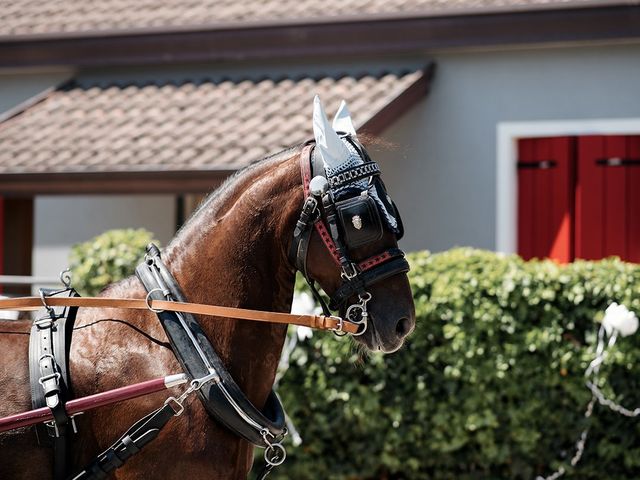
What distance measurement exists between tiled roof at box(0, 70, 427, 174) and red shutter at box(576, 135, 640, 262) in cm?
177

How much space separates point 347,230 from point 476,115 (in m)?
5.97

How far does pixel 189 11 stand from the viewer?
10539 millimetres

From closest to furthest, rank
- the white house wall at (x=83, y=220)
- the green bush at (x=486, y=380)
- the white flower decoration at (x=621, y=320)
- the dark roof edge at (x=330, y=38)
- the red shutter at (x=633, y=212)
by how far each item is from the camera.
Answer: the white flower decoration at (x=621, y=320) → the green bush at (x=486, y=380) → the red shutter at (x=633, y=212) → the dark roof edge at (x=330, y=38) → the white house wall at (x=83, y=220)

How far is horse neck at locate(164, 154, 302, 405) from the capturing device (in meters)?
3.35

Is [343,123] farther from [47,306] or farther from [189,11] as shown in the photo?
[189,11]

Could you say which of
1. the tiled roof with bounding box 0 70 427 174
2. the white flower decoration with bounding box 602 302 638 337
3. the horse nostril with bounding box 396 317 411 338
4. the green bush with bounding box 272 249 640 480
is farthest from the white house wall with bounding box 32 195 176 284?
the horse nostril with bounding box 396 317 411 338

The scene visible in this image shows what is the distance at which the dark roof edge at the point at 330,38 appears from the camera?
8484mm

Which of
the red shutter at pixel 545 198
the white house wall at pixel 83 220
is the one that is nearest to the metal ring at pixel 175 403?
the red shutter at pixel 545 198

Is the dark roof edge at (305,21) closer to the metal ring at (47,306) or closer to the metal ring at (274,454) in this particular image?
the metal ring at (274,454)

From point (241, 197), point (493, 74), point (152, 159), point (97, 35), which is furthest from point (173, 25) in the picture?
point (241, 197)

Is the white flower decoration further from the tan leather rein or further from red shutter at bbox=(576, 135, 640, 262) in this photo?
the tan leather rein

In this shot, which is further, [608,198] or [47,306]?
[608,198]

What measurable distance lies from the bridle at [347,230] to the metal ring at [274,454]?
0.51 metres

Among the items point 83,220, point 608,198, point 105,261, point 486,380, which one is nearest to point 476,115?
point 608,198
